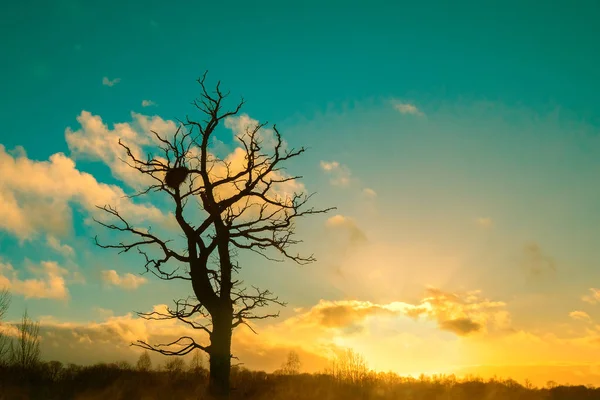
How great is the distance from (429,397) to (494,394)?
2.63 meters

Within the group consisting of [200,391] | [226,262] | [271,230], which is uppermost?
[271,230]

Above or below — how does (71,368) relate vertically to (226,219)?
below

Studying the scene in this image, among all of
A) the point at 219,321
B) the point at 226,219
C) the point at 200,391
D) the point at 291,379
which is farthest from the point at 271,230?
the point at 291,379

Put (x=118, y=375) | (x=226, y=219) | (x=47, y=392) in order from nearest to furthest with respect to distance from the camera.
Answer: (x=226, y=219)
(x=47, y=392)
(x=118, y=375)

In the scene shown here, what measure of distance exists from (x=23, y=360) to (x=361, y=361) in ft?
49.3

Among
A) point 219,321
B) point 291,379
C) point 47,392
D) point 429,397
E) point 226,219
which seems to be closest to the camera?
point 219,321

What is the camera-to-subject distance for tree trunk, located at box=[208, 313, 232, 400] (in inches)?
433

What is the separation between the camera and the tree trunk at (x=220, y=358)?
433 inches

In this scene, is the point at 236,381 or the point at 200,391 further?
the point at 236,381

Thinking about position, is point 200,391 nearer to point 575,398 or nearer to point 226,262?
point 226,262

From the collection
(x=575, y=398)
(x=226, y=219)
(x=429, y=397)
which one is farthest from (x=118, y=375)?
(x=575, y=398)

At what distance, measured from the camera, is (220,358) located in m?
11.2

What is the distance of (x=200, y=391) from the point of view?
11.6m

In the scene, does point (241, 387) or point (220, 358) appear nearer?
point (220, 358)
